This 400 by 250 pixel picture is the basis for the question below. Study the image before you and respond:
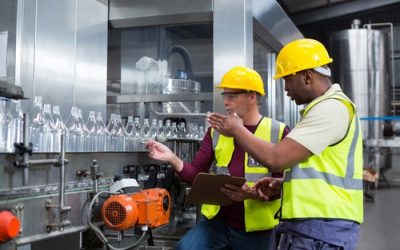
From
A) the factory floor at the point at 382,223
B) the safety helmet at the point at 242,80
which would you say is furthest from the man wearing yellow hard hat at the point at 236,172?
the factory floor at the point at 382,223

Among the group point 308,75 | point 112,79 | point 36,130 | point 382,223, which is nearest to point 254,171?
point 308,75

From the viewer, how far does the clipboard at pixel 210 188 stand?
1770mm

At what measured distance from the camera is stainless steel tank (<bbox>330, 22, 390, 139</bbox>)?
→ 707 cm

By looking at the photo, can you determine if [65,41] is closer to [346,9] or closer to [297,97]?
[297,97]

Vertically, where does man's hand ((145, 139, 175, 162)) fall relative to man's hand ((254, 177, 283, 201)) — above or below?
above

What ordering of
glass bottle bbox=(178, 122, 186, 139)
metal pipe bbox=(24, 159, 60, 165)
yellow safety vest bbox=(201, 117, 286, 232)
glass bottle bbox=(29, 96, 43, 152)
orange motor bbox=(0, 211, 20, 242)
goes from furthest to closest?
glass bottle bbox=(178, 122, 186, 139)
yellow safety vest bbox=(201, 117, 286, 232)
glass bottle bbox=(29, 96, 43, 152)
metal pipe bbox=(24, 159, 60, 165)
orange motor bbox=(0, 211, 20, 242)

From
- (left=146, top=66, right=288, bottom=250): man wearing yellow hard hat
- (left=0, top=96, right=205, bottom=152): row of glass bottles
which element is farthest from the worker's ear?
(left=0, top=96, right=205, bottom=152): row of glass bottles

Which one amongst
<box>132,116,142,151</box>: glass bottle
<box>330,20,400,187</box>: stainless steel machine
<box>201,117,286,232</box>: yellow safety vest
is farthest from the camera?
<box>330,20,400,187</box>: stainless steel machine

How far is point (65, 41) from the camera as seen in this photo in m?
2.63

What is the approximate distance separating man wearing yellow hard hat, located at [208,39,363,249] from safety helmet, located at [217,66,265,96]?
24.5 inches

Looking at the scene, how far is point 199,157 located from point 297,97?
2.34 ft

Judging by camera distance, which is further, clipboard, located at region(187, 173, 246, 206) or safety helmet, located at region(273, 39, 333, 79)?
clipboard, located at region(187, 173, 246, 206)

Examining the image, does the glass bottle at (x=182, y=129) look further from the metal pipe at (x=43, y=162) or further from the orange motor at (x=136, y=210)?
the metal pipe at (x=43, y=162)

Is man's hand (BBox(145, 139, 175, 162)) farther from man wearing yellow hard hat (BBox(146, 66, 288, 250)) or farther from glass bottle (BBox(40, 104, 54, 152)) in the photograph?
glass bottle (BBox(40, 104, 54, 152))
